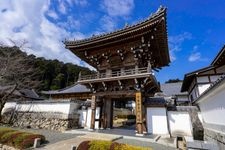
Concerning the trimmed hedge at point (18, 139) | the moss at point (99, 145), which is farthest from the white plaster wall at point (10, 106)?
the moss at point (99, 145)

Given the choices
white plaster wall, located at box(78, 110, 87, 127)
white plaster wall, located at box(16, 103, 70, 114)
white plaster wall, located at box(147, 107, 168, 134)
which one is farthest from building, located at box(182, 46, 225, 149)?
white plaster wall, located at box(16, 103, 70, 114)

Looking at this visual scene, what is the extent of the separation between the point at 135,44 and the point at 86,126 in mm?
10331

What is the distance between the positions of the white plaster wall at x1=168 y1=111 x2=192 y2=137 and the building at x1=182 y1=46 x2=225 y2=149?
126cm

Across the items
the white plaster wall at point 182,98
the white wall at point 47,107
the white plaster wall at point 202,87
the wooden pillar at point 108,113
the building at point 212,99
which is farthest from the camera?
the white plaster wall at point 182,98

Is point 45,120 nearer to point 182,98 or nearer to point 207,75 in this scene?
point 207,75

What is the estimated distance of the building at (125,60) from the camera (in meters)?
13.0

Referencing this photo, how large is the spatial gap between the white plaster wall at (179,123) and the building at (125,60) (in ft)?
8.11

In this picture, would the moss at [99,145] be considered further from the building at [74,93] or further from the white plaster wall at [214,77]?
the building at [74,93]

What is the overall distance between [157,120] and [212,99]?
239 inches

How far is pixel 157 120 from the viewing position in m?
13.9

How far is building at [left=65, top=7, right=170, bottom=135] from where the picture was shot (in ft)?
42.7

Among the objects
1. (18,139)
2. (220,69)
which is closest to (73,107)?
(18,139)

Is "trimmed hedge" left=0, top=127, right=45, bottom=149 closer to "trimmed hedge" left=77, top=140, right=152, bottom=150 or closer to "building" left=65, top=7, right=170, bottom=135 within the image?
"trimmed hedge" left=77, top=140, right=152, bottom=150

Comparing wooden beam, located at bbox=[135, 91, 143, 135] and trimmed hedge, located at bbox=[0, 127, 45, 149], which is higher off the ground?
wooden beam, located at bbox=[135, 91, 143, 135]
